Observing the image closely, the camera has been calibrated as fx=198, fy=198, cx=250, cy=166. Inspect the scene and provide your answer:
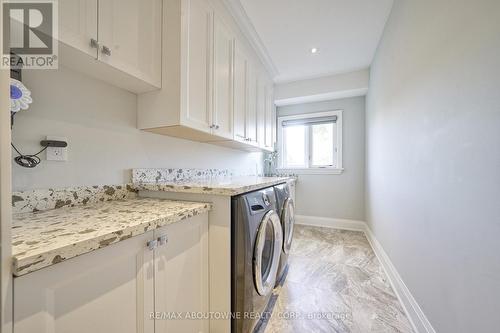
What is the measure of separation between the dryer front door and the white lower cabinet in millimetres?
312

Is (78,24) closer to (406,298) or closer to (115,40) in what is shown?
(115,40)

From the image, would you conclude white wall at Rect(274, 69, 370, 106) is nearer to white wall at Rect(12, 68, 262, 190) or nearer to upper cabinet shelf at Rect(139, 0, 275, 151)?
upper cabinet shelf at Rect(139, 0, 275, 151)

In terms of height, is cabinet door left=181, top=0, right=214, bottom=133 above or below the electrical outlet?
above

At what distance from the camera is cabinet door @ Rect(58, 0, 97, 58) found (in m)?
0.80

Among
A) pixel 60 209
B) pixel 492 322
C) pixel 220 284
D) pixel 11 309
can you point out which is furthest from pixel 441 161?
pixel 60 209

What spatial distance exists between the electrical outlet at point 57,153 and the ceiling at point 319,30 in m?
1.79

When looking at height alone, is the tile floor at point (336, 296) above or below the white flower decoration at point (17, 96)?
below

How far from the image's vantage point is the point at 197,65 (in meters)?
1.36

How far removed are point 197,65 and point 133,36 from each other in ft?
1.30

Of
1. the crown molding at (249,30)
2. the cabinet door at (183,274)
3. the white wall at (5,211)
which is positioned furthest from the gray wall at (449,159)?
the white wall at (5,211)

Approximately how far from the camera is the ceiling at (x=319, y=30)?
181 cm

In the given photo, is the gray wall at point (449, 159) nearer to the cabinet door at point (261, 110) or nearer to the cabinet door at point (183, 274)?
the cabinet door at point (183, 274)

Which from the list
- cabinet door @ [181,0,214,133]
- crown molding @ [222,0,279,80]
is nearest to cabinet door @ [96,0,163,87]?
cabinet door @ [181,0,214,133]

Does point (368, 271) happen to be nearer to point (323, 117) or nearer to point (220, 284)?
point (220, 284)
